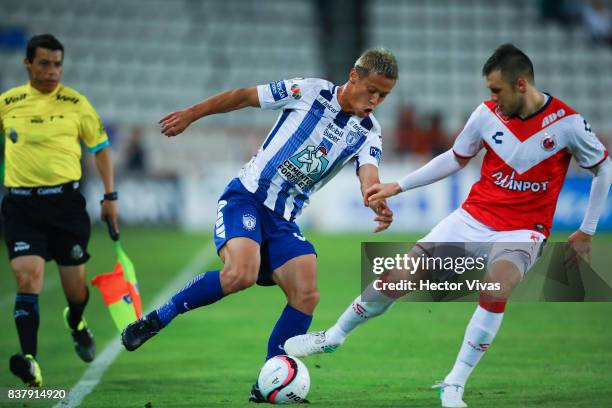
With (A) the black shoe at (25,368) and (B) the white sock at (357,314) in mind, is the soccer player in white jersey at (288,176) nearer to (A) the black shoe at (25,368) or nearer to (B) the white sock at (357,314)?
(B) the white sock at (357,314)

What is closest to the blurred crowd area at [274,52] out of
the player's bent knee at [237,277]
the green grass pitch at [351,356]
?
the green grass pitch at [351,356]

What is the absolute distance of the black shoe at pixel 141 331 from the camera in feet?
22.0

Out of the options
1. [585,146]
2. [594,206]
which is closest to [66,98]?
[585,146]

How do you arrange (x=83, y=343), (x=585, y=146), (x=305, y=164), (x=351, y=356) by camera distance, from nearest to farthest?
(x=585, y=146) → (x=305, y=164) → (x=83, y=343) → (x=351, y=356)

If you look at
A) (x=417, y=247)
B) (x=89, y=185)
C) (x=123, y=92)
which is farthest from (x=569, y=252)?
(x=123, y=92)

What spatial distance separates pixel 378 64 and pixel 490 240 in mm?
1434

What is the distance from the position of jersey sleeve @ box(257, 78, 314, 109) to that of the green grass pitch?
2.06 meters

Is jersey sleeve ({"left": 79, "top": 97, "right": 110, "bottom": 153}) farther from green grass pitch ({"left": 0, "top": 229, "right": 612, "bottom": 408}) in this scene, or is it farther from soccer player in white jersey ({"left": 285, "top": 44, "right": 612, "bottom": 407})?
soccer player in white jersey ({"left": 285, "top": 44, "right": 612, "bottom": 407})

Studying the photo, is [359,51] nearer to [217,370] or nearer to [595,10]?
[595,10]

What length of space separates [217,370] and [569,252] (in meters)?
3.01

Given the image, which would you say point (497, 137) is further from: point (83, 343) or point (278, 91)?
point (83, 343)

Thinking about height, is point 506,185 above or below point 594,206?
above

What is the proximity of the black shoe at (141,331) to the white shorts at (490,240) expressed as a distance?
1.94 m

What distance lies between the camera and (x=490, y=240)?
6.84m
